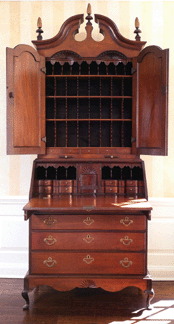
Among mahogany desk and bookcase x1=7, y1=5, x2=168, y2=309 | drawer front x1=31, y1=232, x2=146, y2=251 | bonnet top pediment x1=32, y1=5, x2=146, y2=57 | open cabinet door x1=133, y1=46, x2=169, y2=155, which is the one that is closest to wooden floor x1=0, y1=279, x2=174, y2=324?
mahogany desk and bookcase x1=7, y1=5, x2=168, y2=309

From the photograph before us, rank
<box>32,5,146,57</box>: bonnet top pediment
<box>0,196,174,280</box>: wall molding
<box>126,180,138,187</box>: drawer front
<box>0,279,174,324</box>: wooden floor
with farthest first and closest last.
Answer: <box>0,196,174,280</box>: wall molding → <box>126,180,138,187</box>: drawer front → <box>32,5,146,57</box>: bonnet top pediment → <box>0,279,174,324</box>: wooden floor

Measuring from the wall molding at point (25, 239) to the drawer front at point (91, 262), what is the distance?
2.43 ft

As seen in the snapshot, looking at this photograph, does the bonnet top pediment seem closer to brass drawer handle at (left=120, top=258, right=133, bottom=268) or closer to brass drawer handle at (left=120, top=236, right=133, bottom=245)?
brass drawer handle at (left=120, top=236, right=133, bottom=245)

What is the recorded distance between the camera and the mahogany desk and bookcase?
229 centimetres

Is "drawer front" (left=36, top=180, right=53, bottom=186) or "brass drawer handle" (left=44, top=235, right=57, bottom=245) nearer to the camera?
"brass drawer handle" (left=44, top=235, right=57, bottom=245)

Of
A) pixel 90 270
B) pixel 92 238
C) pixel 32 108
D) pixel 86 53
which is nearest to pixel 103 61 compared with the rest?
pixel 86 53

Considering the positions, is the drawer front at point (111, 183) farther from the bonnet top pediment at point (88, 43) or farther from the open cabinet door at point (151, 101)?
the bonnet top pediment at point (88, 43)

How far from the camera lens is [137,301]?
2.47m

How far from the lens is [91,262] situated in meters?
2.29

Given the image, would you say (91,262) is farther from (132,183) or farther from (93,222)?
(132,183)

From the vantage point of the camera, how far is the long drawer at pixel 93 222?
2.29 metres

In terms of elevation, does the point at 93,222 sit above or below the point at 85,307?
above

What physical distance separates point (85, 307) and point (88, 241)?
557 millimetres

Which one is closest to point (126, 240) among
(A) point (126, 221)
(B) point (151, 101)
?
(A) point (126, 221)
